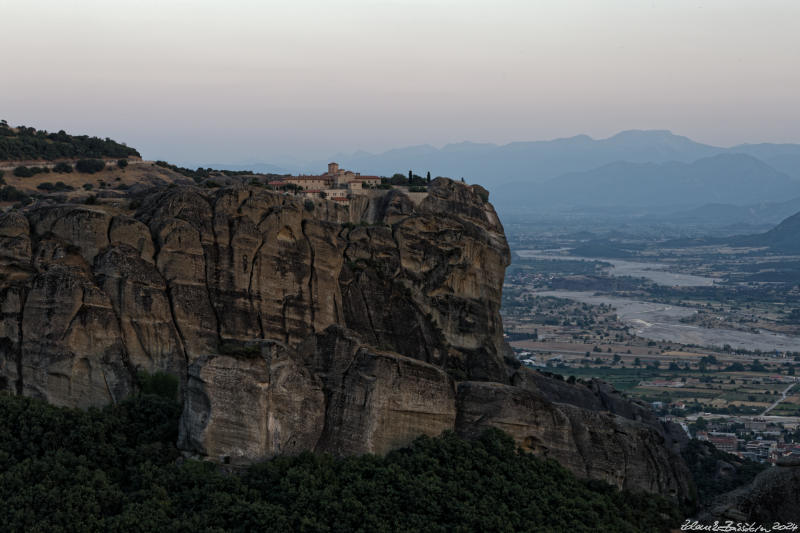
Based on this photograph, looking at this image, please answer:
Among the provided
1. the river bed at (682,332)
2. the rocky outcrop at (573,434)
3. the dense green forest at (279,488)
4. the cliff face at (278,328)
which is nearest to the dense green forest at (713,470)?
the cliff face at (278,328)

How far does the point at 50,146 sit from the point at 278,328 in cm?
4809

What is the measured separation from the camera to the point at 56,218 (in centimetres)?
3812

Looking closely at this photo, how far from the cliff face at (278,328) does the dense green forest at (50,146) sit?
39890 mm

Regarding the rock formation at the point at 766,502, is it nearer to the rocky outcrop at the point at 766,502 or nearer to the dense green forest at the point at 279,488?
the rocky outcrop at the point at 766,502

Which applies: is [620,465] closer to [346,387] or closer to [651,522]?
[651,522]

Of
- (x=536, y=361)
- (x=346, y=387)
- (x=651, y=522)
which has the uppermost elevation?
(x=346, y=387)

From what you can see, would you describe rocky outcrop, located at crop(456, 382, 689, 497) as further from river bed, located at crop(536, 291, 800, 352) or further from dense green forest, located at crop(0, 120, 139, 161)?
river bed, located at crop(536, 291, 800, 352)

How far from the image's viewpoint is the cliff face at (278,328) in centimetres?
2938

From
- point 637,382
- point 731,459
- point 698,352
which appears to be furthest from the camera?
point 698,352

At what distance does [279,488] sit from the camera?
26.8m

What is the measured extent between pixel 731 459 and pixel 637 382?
4833cm

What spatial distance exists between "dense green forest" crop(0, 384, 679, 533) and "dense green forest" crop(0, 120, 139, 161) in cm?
→ 5062

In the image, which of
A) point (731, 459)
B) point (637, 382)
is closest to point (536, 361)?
point (637, 382)

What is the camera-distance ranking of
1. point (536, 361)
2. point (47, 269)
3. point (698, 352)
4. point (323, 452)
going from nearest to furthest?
point (323, 452) < point (47, 269) < point (536, 361) < point (698, 352)
